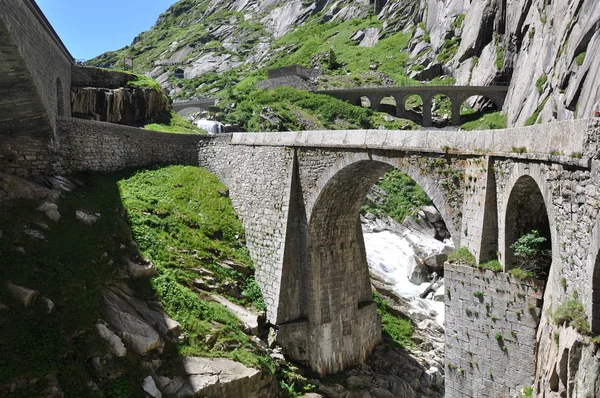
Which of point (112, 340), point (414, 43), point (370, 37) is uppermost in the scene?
point (370, 37)

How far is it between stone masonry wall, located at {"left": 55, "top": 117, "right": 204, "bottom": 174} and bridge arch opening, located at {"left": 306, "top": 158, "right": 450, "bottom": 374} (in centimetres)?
923

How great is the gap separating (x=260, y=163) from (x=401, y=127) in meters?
26.8

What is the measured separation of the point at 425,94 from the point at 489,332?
42445 mm

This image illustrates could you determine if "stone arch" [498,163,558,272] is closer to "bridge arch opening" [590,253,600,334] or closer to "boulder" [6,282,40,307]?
"bridge arch opening" [590,253,600,334]

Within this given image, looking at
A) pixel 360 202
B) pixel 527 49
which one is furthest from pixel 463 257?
pixel 527 49

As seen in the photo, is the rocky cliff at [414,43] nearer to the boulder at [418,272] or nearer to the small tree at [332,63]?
the small tree at [332,63]

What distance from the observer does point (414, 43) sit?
68.8 metres

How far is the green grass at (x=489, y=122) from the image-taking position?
4216 cm

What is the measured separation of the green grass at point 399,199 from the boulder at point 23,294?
24.0 m

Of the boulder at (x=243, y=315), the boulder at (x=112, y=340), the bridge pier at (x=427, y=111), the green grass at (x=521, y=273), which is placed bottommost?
the boulder at (x=243, y=315)

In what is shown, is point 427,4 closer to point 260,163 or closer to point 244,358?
point 260,163

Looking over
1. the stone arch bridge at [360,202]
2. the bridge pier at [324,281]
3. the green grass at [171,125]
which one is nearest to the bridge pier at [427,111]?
the green grass at [171,125]

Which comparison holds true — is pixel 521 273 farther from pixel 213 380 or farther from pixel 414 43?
pixel 414 43

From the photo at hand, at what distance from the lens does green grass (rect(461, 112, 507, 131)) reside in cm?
4216
